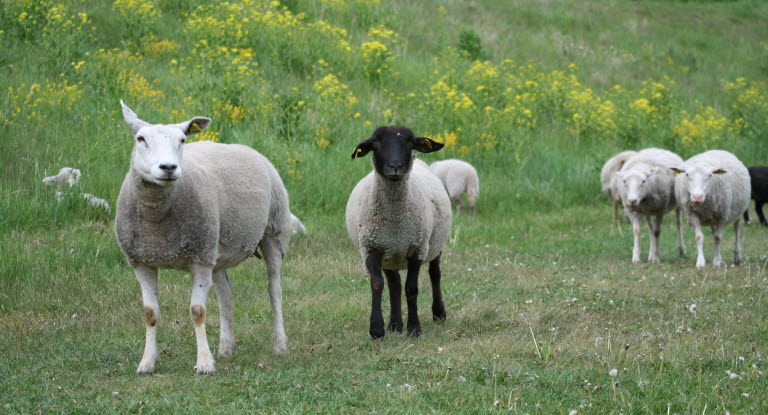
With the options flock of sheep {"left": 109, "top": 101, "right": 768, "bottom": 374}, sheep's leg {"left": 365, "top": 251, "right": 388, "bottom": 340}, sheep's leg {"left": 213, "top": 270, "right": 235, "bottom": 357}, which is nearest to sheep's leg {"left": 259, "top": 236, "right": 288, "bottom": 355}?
flock of sheep {"left": 109, "top": 101, "right": 768, "bottom": 374}

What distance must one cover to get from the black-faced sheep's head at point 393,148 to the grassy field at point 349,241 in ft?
4.70

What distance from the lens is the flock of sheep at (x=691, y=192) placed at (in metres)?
10.1

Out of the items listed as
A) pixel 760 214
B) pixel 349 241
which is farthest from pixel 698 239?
pixel 760 214

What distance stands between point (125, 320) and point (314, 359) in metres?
2.23

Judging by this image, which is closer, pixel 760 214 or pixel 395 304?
pixel 395 304

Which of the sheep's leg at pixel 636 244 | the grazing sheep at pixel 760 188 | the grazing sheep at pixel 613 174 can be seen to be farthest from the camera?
the grazing sheep at pixel 760 188

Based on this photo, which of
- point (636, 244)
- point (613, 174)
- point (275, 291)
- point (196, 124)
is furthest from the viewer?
point (613, 174)

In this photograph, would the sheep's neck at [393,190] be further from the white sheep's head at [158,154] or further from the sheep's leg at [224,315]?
the white sheep's head at [158,154]

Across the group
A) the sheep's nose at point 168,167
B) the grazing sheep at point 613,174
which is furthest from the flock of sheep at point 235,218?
the grazing sheep at point 613,174

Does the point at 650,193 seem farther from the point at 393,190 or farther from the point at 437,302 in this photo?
the point at 393,190

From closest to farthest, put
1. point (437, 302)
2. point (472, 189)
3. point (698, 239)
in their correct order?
point (437, 302)
point (698, 239)
point (472, 189)

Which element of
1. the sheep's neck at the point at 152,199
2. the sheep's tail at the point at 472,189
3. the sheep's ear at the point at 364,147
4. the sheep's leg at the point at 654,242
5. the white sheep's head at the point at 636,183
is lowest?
the sheep's tail at the point at 472,189

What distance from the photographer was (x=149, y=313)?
5.14 metres

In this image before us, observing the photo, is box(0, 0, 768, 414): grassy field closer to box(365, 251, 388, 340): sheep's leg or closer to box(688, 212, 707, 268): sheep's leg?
box(365, 251, 388, 340): sheep's leg
